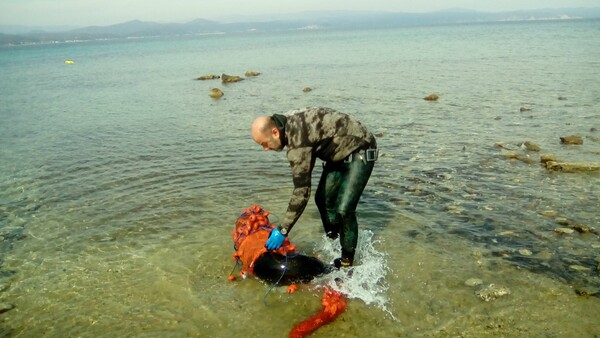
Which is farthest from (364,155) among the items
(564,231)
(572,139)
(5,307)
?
(572,139)

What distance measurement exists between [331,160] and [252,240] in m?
2.09

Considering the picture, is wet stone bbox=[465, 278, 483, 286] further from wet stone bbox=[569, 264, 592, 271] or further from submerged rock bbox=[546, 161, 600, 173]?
submerged rock bbox=[546, 161, 600, 173]

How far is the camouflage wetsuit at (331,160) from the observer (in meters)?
5.61

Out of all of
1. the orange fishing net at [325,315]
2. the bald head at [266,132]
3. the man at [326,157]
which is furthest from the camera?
the orange fishing net at [325,315]

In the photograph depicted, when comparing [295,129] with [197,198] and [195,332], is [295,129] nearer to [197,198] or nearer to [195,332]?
[195,332]

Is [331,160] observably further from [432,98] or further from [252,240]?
[432,98]

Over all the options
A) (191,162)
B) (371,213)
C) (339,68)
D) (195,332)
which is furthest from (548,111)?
(339,68)

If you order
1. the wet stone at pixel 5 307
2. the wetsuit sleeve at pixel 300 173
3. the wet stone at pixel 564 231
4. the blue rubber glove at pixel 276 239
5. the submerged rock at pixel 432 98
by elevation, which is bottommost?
Answer: the wet stone at pixel 5 307

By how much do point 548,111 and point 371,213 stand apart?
574 inches

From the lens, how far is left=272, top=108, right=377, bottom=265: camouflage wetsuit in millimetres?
5605

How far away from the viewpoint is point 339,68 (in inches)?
1821

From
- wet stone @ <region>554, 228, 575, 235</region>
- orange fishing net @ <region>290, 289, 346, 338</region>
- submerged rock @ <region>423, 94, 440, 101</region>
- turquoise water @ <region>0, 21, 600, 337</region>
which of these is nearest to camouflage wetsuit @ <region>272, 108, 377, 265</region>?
orange fishing net @ <region>290, 289, 346, 338</region>

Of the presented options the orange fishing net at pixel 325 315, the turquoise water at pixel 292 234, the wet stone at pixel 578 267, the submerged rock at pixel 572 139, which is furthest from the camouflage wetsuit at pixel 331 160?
the submerged rock at pixel 572 139

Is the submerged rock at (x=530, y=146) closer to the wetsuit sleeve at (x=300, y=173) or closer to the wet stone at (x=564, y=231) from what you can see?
the wet stone at (x=564, y=231)
